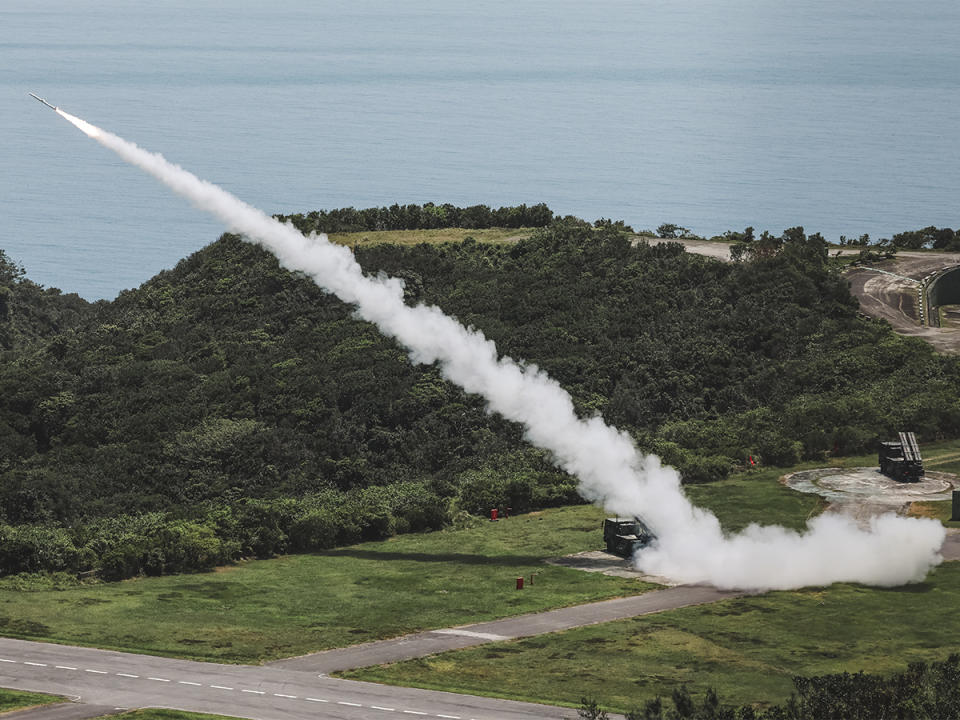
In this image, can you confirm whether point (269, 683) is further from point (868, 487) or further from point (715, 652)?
point (868, 487)

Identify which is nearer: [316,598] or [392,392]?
[316,598]

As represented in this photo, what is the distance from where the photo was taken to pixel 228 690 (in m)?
59.5

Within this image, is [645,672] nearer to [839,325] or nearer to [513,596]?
[513,596]

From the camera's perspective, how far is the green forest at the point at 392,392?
95438 millimetres

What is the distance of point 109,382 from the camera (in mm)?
127312

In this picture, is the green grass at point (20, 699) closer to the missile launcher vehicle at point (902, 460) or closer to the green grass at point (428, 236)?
the missile launcher vehicle at point (902, 460)

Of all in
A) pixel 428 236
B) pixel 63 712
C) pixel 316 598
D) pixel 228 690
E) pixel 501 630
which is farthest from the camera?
pixel 428 236

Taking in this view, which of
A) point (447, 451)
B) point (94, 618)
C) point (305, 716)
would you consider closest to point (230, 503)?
point (447, 451)

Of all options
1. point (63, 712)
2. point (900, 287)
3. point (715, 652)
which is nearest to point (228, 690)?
point (63, 712)

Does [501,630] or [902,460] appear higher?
[902,460]

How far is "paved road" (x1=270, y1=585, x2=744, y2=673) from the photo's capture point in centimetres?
6384

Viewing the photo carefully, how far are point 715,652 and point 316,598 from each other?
21758mm

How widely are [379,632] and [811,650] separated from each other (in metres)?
19.5

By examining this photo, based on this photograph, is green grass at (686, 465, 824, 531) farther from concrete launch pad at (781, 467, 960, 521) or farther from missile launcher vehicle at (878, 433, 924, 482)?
missile launcher vehicle at (878, 433, 924, 482)
